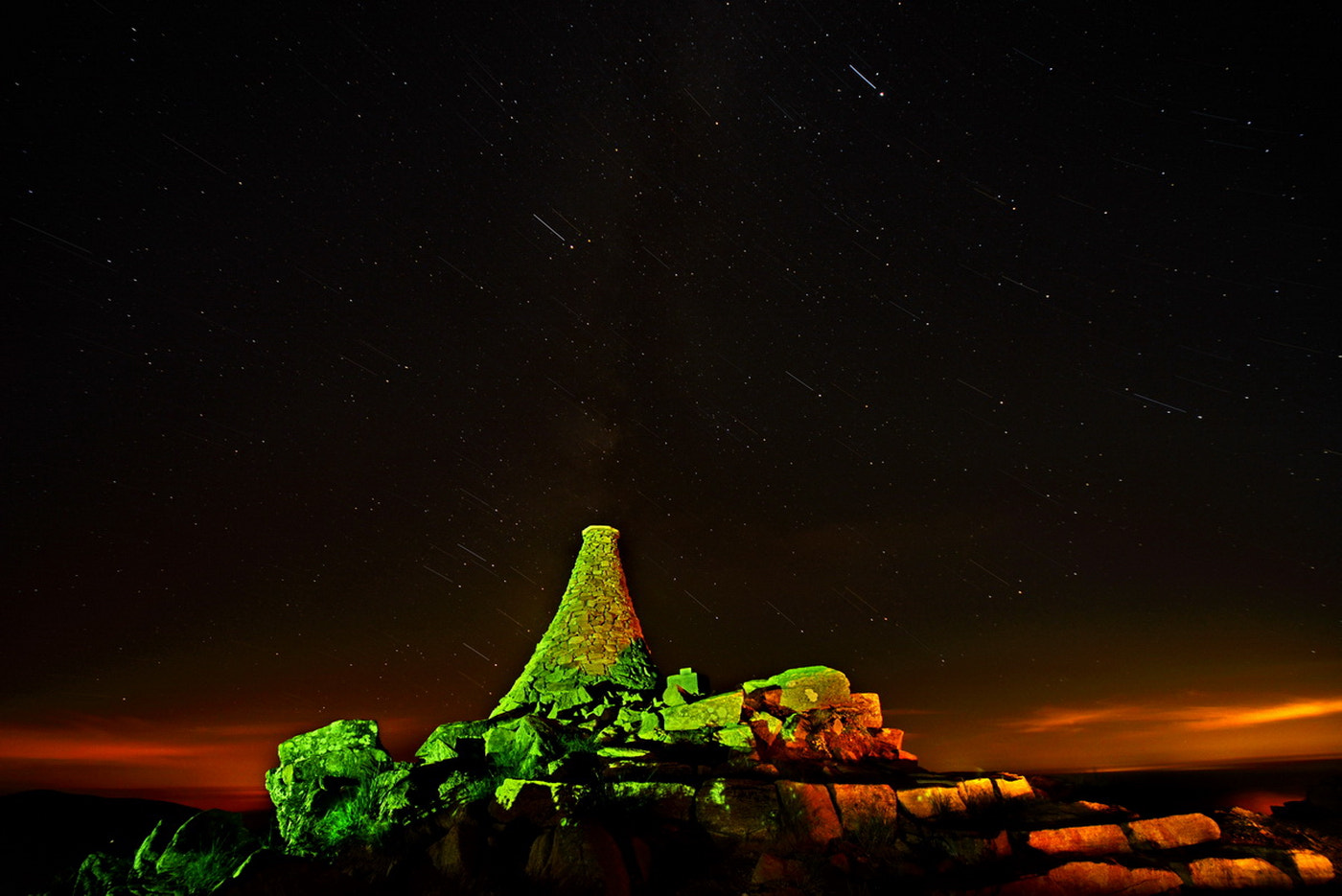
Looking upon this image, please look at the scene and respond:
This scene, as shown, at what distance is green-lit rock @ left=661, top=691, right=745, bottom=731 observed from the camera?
14.3m

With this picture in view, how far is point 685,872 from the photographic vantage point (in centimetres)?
925

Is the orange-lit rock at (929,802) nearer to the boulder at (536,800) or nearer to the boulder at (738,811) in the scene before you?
the boulder at (738,811)

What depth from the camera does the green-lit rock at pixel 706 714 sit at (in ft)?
46.8

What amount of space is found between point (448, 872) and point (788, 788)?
Result: 481cm

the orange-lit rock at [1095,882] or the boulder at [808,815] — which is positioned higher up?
the boulder at [808,815]

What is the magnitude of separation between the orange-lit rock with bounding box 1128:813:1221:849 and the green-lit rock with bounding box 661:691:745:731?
22.6ft

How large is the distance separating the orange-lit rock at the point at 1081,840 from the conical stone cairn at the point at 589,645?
9261mm

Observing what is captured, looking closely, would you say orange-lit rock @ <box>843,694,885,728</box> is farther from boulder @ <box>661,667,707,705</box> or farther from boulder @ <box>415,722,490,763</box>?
boulder @ <box>415,722,490,763</box>

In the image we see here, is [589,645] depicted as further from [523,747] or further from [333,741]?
[333,741]

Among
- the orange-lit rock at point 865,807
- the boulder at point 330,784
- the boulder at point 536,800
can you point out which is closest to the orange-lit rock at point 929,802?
the orange-lit rock at point 865,807

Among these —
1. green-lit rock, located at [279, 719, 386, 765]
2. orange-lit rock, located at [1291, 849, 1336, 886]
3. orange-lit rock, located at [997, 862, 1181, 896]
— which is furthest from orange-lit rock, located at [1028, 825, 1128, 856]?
green-lit rock, located at [279, 719, 386, 765]

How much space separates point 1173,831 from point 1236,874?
3.08 feet

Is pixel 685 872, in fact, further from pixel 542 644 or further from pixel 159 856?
pixel 542 644

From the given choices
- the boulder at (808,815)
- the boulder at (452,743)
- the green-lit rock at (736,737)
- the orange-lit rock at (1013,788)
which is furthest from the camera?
the green-lit rock at (736,737)
